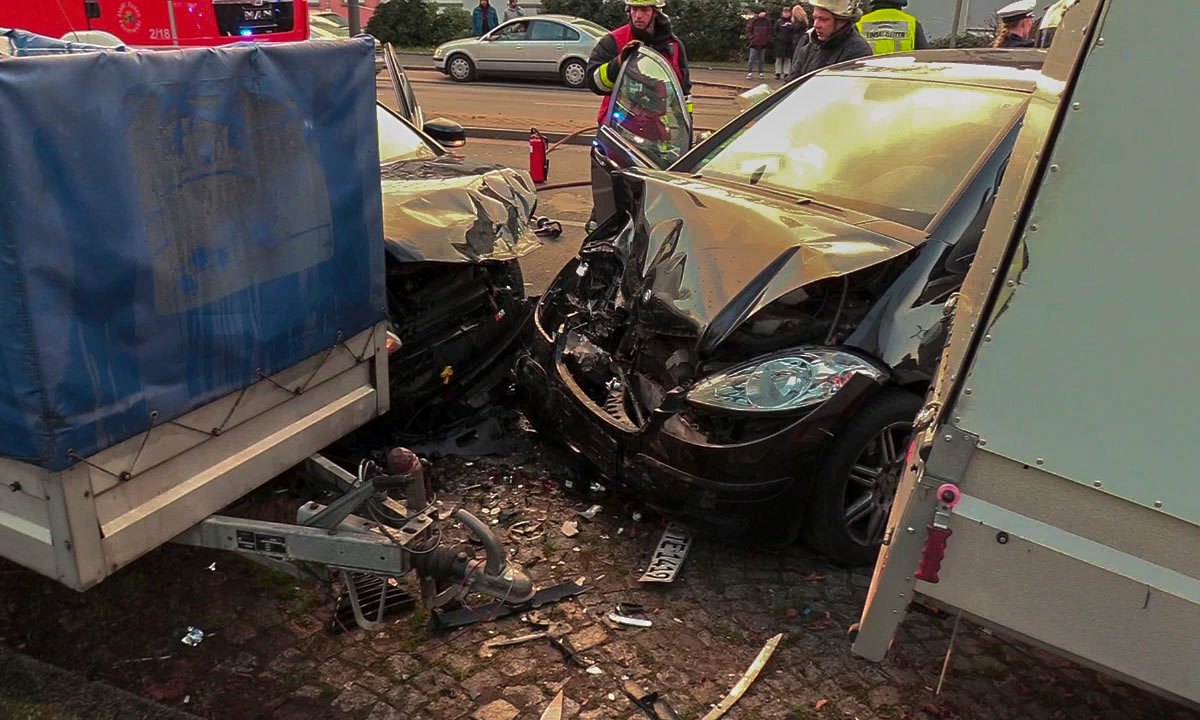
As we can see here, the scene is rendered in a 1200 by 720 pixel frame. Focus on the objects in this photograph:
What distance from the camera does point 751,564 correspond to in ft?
11.4

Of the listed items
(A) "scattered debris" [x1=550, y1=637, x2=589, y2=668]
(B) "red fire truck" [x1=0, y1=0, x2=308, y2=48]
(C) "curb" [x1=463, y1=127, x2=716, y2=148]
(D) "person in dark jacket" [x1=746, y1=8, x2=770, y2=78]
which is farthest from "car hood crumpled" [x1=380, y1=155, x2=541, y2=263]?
(D) "person in dark jacket" [x1=746, y1=8, x2=770, y2=78]

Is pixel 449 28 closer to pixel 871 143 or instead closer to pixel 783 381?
pixel 871 143

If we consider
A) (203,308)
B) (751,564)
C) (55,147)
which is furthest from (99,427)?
(751,564)

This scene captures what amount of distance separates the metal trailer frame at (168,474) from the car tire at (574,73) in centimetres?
1665

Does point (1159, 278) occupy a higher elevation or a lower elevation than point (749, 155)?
higher

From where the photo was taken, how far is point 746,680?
9.43 feet

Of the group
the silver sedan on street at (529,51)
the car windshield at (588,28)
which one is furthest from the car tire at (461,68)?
the car windshield at (588,28)

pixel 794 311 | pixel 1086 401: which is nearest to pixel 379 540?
pixel 794 311

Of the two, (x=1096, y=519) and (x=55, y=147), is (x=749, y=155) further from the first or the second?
(x=55, y=147)

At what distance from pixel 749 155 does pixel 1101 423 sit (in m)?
2.66

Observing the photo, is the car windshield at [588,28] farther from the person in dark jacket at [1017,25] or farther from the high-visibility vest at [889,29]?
the person in dark jacket at [1017,25]

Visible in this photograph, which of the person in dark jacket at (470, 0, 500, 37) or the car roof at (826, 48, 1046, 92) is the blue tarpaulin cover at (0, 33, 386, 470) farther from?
the person in dark jacket at (470, 0, 500, 37)

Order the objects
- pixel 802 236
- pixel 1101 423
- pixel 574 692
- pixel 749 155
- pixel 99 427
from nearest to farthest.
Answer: pixel 1101 423 → pixel 99 427 → pixel 574 692 → pixel 802 236 → pixel 749 155

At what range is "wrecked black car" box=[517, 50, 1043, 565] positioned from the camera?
317cm
